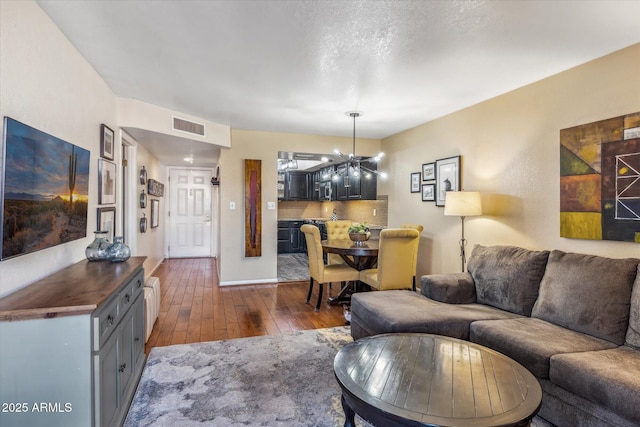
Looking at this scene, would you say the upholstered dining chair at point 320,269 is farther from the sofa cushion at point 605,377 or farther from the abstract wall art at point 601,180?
the sofa cushion at point 605,377

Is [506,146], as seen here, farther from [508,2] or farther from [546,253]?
[508,2]

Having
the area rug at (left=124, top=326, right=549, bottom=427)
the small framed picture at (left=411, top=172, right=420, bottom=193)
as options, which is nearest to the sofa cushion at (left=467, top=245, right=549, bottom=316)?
the area rug at (left=124, top=326, right=549, bottom=427)

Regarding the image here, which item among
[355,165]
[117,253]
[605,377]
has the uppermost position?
[355,165]

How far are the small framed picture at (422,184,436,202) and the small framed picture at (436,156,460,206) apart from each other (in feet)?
0.28

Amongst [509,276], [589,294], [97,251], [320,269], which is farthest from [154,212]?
[589,294]

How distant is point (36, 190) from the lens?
1856 mm

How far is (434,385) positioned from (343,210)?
274 inches

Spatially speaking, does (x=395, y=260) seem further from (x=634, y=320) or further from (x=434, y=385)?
(x=434, y=385)

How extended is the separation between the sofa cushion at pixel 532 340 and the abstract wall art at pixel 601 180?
0.86 metres

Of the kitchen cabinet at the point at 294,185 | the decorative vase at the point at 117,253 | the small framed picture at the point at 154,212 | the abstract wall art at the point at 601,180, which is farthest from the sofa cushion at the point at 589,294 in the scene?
the kitchen cabinet at the point at 294,185

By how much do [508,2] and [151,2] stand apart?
2044 millimetres

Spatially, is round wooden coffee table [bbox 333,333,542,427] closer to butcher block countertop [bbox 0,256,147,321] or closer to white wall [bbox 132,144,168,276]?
butcher block countertop [bbox 0,256,147,321]

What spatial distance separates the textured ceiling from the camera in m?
2.05

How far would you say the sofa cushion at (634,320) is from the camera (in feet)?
6.72
